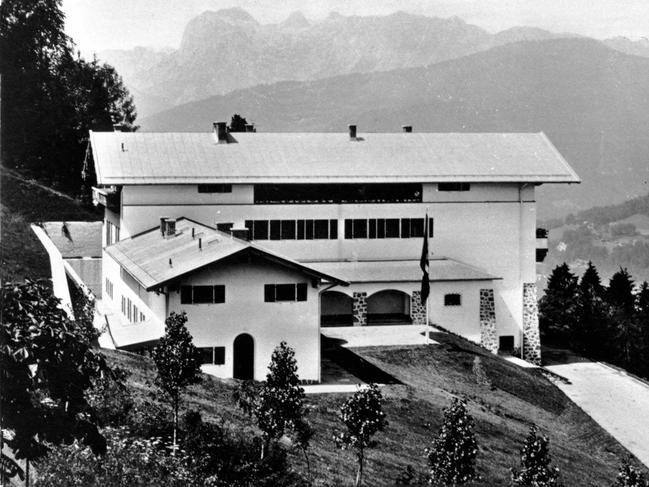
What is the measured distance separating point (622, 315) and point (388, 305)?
64.2 ft

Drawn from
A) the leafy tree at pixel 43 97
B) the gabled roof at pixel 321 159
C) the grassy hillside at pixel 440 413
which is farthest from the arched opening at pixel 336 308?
the leafy tree at pixel 43 97

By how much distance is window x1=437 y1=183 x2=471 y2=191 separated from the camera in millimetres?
48594

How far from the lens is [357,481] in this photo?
21.1 metres

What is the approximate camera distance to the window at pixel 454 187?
48.6 metres

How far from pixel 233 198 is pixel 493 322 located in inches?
564

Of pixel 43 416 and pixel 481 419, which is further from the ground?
pixel 43 416

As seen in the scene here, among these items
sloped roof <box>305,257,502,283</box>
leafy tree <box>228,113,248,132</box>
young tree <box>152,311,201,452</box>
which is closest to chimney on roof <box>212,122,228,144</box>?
sloped roof <box>305,257,502,283</box>

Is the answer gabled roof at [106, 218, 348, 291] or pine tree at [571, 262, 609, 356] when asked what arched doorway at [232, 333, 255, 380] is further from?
pine tree at [571, 262, 609, 356]

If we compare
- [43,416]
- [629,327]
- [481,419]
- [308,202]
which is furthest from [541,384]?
[43,416]

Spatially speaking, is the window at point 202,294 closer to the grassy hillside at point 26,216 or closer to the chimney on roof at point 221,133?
the grassy hillside at point 26,216

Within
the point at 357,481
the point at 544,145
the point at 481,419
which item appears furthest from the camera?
the point at 544,145

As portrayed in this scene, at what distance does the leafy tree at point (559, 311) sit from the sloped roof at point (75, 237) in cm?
2729

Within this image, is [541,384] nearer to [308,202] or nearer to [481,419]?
[481,419]

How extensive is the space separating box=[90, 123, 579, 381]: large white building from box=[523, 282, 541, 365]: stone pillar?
64 millimetres
